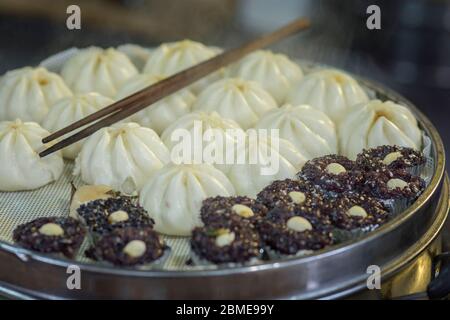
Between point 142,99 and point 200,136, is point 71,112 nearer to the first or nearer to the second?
point 142,99

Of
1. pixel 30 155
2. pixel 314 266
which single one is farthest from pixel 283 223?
pixel 30 155

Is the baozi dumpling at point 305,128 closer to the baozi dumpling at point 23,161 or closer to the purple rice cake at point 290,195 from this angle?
the purple rice cake at point 290,195

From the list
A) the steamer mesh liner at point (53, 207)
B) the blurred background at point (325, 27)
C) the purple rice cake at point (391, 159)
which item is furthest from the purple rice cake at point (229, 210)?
the blurred background at point (325, 27)

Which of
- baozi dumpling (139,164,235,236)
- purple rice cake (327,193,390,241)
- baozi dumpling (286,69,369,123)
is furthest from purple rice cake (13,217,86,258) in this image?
baozi dumpling (286,69,369,123)

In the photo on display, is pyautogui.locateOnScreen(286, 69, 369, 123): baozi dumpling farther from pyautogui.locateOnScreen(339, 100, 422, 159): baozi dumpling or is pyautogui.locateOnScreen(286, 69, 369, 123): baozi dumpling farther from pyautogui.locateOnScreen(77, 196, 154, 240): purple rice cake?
pyautogui.locateOnScreen(77, 196, 154, 240): purple rice cake
